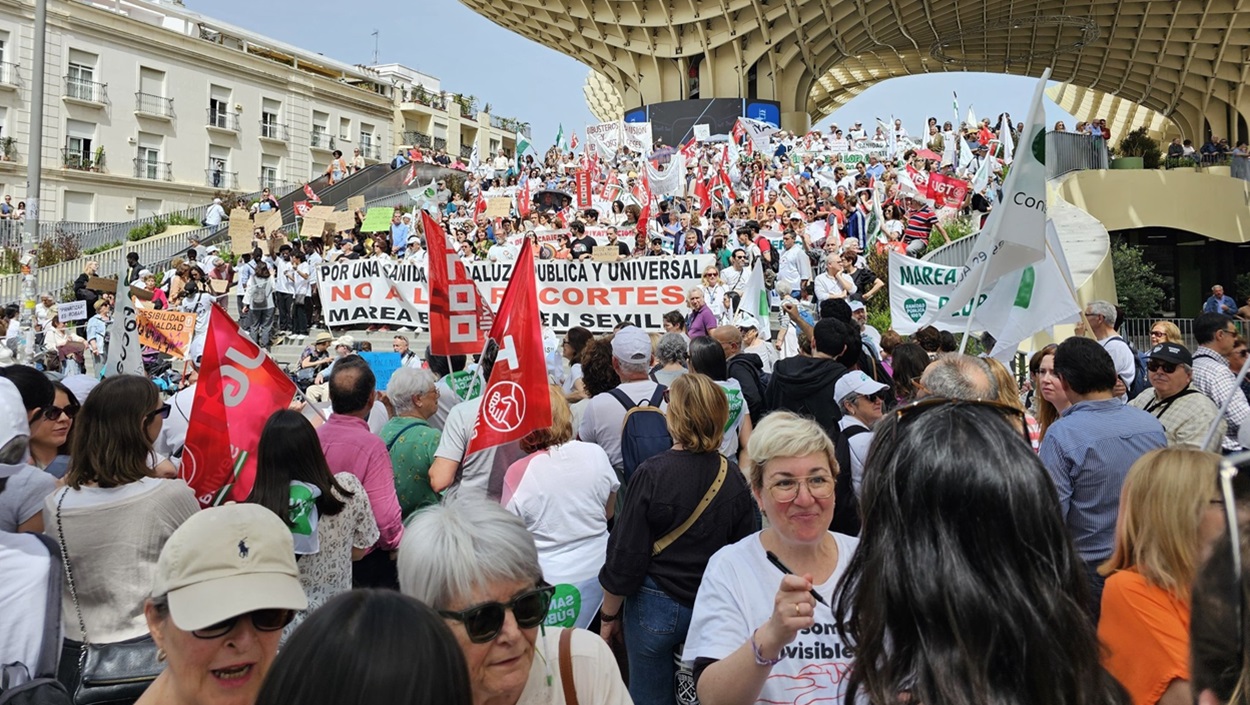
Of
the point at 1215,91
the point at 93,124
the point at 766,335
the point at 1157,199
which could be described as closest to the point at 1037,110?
the point at 766,335

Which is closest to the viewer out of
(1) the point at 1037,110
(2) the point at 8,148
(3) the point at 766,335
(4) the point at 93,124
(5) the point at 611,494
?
(5) the point at 611,494

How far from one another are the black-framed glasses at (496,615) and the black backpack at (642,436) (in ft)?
7.95

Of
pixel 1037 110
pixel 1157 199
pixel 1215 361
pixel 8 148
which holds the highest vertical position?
pixel 8 148

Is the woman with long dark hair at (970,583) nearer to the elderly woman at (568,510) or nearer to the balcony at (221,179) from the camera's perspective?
the elderly woman at (568,510)

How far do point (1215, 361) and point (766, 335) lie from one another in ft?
18.9

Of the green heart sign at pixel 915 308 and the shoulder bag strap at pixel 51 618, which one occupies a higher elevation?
the green heart sign at pixel 915 308

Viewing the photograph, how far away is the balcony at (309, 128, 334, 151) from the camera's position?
51.8 meters

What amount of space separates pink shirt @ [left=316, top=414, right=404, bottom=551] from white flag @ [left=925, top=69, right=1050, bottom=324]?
3092mm

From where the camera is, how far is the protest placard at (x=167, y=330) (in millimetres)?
9711

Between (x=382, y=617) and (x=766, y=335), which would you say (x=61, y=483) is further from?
(x=766, y=335)

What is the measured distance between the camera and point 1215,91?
39.6m

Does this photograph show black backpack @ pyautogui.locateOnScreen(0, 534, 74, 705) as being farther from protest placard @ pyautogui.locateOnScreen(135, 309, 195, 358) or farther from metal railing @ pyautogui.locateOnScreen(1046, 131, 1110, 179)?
metal railing @ pyautogui.locateOnScreen(1046, 131, 1110, 179)

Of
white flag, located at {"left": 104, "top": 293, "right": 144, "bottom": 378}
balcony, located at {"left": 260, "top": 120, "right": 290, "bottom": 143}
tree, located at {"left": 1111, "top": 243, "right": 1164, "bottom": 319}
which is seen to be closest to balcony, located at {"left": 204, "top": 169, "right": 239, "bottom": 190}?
balcony, located at {"left": 260, "top": 120, "right": 290, "bottom": 143}

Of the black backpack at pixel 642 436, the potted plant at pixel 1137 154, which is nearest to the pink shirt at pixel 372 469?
the black backpack at pixel 642 436
